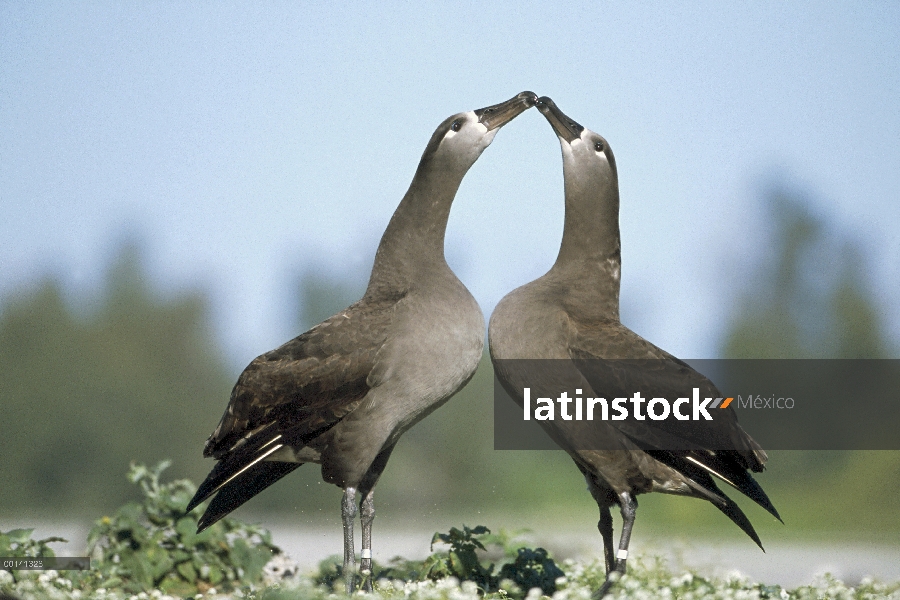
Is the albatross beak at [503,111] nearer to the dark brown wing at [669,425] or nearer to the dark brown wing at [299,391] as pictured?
the dark brown wing at [299,391]

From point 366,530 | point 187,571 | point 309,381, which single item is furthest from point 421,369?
point 187,571

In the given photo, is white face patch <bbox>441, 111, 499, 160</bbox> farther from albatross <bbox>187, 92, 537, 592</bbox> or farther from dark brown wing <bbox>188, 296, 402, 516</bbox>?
dark brown wing <bbox>188, 296, 402, 516</bbox>

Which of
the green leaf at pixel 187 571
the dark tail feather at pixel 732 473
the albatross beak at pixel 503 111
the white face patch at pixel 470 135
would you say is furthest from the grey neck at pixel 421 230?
the green leaf at pixel 187 571

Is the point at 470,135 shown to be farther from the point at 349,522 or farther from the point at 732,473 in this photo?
the point at 732,473

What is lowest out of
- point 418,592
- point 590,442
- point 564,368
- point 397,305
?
point 418,592

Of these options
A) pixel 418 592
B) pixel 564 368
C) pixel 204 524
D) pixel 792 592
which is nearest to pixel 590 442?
pixel 564 368

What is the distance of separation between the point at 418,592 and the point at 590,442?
1.20 meters

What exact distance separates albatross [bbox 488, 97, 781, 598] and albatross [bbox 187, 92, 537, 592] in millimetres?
261

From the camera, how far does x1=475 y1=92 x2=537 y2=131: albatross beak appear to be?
5477 millimetres

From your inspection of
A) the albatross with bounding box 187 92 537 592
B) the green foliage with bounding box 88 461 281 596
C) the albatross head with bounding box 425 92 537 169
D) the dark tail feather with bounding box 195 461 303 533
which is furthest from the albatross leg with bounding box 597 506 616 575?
the green foliage with bounding box 88 461 281 596

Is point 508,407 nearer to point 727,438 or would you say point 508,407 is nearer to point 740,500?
point 727,438

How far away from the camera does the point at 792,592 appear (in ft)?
17.6

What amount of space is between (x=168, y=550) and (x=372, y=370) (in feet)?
7.02

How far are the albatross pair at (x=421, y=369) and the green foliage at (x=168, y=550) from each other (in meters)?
0.64
